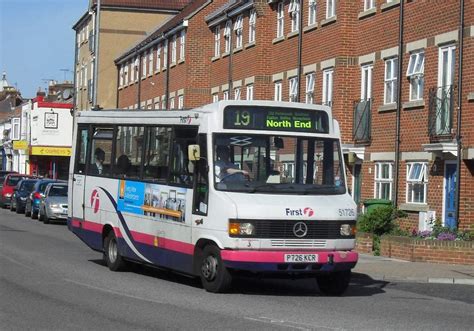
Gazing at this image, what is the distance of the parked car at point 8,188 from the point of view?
4706cm

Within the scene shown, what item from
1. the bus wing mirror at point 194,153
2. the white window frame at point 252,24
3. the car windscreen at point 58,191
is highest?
the white window frame at point 252,24

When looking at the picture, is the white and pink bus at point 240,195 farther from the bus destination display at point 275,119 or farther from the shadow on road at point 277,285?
the shadow on road at point 277,285

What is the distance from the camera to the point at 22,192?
4316 centimetres

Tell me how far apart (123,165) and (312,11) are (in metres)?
17.4

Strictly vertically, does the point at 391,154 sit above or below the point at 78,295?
above

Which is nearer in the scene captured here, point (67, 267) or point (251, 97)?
point (67, 267)

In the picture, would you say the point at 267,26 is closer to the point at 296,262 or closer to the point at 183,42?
the point at 183,42

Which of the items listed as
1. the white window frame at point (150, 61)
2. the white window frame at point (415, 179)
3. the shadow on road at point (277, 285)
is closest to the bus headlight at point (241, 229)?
the shadow on road at point (277, 285)

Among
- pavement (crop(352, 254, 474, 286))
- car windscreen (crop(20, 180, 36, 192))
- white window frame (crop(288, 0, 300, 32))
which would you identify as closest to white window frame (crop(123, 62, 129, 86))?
car windscreen (crop(20, 180, 36, 192))

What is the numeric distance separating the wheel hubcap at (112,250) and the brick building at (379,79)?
9.54 m

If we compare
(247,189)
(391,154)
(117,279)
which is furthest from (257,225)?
(391,154)

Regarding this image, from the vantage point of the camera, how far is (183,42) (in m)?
50.5

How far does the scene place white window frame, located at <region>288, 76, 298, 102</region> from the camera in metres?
34.2

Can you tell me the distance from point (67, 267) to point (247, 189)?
5355 millimetres
